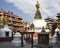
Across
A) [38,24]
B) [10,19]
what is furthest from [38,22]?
[10,19]

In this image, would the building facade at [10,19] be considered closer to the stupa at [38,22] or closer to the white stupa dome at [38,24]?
the stupa at [38,22]

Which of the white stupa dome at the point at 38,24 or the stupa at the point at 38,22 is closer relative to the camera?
the stupa at the point at 38,22

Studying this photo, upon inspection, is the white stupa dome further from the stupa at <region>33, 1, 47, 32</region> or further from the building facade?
the building facade

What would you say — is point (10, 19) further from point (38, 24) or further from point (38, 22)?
point (38, 24)

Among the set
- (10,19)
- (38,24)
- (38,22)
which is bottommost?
(38,24)

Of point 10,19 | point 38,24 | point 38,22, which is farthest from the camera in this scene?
point 10,19

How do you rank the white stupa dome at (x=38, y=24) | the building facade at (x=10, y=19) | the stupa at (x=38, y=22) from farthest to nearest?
the building facade at (x=10, y=19) → the white stupa dome at (x=38, y=24) → the stupa at (x=38, y=22)

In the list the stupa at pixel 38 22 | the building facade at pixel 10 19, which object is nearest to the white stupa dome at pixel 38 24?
the stupa at pixel 38 22

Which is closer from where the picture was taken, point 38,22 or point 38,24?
point 38,24

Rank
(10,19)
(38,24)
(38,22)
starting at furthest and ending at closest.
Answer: (10,19), (38,22), (38,24)

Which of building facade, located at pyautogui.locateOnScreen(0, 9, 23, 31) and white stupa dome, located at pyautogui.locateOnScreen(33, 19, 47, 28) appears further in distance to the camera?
building facade, located at pyautogui.locateOnScreen(0, 9, 23, 31)

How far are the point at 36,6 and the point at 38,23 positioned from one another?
5.99 meters

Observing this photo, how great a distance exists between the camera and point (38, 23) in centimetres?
4884

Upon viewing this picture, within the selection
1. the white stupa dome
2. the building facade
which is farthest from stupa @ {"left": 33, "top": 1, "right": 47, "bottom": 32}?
the building facade
